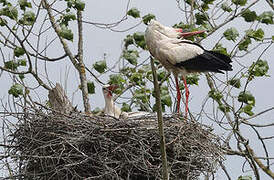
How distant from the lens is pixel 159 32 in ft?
33.4

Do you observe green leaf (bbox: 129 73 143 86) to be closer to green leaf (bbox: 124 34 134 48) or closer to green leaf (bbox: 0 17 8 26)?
green leaf (bbox: 124 34 134 48)

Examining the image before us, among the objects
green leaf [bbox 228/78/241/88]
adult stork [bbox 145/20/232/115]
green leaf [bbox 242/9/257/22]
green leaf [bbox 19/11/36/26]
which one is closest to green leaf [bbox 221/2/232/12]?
green leaf [bbox 242/9/257/22]

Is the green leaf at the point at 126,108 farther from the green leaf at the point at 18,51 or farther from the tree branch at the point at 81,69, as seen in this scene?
the green leaf at the point at 18,51

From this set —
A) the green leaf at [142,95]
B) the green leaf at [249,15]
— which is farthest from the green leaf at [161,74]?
the green leaf at [249,15]

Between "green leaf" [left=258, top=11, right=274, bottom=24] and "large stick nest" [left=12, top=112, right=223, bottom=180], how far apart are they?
2959 mm

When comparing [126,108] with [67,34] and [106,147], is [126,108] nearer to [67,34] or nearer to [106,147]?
[67,34]

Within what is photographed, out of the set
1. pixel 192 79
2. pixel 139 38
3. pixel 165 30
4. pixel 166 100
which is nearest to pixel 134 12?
pixel 139 38

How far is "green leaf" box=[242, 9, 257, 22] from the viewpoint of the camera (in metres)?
11.9

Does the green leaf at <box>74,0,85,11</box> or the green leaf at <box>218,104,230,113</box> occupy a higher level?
the green leaf at <box>74,0,85,11</box>

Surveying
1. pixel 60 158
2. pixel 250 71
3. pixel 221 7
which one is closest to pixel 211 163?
pixel 60 158

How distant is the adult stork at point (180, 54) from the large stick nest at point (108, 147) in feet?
3.11

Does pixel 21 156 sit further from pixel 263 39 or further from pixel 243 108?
pixel 263 39

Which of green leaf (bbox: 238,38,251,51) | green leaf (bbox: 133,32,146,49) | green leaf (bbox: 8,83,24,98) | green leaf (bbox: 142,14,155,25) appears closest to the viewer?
green leaf (bbox: 8,83,24,98)

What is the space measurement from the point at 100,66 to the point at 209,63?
1860 mm
